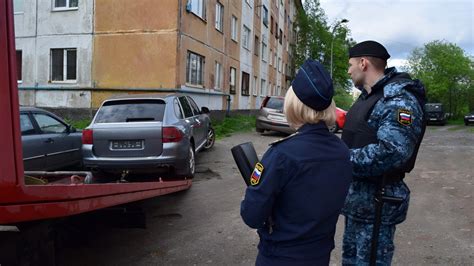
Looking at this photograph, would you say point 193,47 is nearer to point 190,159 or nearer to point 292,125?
point 190,159

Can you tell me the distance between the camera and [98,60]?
1552cm

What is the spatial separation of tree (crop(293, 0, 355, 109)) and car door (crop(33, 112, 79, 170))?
128 feet

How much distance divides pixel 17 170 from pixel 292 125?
1328 mm

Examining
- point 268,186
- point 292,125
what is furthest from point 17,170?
point 292,125

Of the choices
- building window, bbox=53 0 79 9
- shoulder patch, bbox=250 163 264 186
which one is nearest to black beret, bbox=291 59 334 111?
shoulder patch, bbox=250 163 264 186

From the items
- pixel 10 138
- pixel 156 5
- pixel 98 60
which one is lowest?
pixel 10 138

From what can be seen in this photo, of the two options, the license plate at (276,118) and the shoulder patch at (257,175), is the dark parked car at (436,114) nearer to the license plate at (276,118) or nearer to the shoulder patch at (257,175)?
the license plate at (276,118)

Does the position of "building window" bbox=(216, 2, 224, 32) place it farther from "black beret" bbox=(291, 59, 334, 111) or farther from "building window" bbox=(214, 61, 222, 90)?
"black beret" bbox=(291, 59, 334, 111)

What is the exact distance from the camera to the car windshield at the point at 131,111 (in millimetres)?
6883

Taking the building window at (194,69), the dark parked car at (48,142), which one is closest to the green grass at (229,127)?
the building window at (194,69)

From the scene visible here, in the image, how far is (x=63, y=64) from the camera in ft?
53.3

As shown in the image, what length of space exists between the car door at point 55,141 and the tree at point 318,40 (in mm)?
39079

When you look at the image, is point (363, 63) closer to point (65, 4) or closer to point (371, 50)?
point (371, 50)

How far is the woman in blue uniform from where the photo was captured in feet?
6.17
